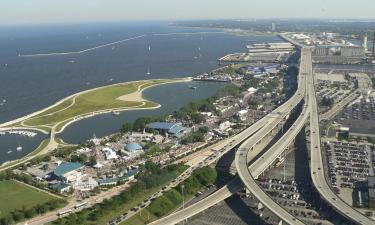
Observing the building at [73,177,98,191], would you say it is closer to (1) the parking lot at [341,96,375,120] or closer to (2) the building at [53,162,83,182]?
(2) the building at [53,162,83,182]

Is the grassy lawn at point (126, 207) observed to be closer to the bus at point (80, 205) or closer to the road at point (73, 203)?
the road at point (73, 203)

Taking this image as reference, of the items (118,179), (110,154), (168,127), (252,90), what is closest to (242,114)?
(168,127)

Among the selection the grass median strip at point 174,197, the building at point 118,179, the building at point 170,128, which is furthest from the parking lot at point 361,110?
the building at point 118,179

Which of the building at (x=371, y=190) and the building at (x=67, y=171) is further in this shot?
the building at (x=67, y=171)

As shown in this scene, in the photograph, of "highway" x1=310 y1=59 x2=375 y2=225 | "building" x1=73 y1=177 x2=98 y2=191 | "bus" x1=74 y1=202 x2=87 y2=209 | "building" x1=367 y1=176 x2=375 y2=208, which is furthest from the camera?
"building" x1=73 y1=177 x2=98 y2=191

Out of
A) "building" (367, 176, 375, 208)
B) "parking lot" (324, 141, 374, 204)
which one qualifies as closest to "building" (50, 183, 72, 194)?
"parking lot" (324, 141, 374, 204)

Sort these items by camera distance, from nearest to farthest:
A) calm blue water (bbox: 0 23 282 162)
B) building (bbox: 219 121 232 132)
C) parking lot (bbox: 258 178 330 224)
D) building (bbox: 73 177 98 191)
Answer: parking lot (bbox: 258 178 330 224)
building (bbox: 73 177 98 191)
building (bbox: 219 121 232 132)
calm blue water (bbox: 0 23 282 162)

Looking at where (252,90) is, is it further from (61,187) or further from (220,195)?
(61,187)
